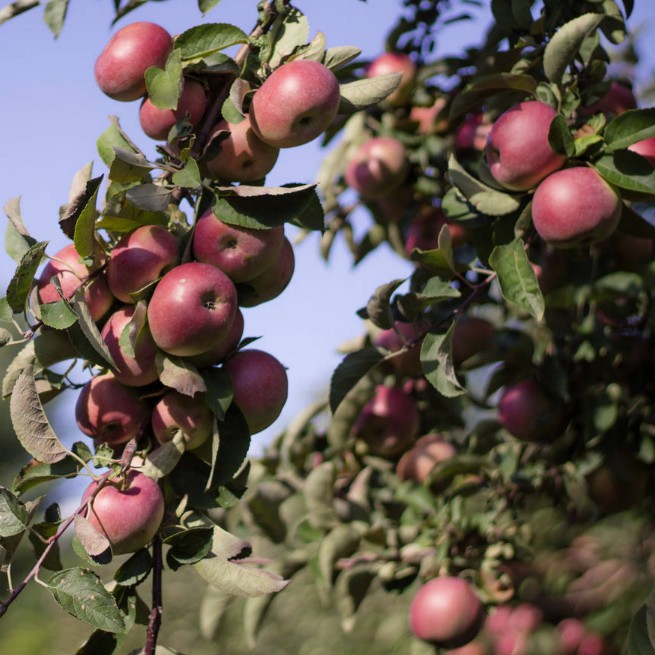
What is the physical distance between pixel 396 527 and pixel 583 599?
2.45ft

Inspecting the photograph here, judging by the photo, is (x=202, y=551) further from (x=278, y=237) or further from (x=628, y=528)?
(x=628, y=528)

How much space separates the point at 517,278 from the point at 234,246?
1.40ft

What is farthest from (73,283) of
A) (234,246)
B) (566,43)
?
(566,43)

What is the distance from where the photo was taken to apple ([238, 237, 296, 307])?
994 millimetres

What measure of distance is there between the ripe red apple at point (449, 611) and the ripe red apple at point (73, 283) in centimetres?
99

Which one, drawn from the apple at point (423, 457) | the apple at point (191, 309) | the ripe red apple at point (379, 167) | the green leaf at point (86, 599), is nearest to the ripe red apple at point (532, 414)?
the apple at point (423, 457)

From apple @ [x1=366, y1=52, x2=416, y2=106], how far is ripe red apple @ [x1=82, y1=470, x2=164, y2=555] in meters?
1.25

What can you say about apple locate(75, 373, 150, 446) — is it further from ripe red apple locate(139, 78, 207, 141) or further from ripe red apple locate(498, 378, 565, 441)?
ripe red apple locate(498, 378, 565, 441)

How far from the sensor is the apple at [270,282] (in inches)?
39.1

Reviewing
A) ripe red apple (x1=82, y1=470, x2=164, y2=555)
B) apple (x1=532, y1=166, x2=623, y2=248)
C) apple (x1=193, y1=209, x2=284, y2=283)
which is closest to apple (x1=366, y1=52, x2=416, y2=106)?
apple (x1=532, y1=166, x2=623, y2=248)

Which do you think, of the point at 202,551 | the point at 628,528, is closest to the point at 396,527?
the point at 202,551

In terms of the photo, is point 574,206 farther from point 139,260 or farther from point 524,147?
point 139,260

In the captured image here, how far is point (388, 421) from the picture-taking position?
1842 mm

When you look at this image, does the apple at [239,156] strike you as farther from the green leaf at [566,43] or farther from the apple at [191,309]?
the green leaf at [566,43]
